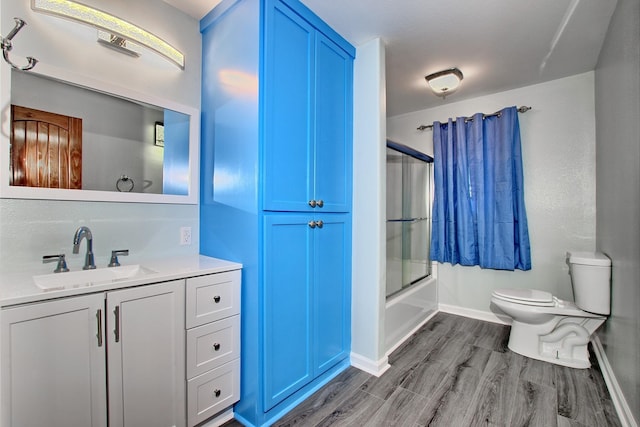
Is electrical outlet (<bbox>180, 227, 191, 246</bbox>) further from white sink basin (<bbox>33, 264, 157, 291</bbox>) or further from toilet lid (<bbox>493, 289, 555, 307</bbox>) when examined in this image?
toilet lid (<bbox>493, 289, 555, 307</bbox>)

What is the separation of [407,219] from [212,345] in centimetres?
206

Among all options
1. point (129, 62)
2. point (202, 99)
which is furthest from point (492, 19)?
point (129, 62)

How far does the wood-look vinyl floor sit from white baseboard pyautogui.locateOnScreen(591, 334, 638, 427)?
1.5 inches

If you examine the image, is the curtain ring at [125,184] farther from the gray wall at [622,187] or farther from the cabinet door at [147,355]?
the gray wall at [622,187]

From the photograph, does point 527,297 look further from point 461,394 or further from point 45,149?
point 45,149

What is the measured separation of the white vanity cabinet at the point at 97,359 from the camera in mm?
891

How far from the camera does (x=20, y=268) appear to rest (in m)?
1.21

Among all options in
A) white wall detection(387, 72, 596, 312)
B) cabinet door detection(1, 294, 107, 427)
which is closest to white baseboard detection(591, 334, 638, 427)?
white wall detection(387, 72, 596, 312)

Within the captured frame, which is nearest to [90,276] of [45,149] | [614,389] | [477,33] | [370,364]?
[45,149]

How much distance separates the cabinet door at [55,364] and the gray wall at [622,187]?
2376mm

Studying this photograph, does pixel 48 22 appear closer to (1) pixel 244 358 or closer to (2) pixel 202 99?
(2) pixel 202 99

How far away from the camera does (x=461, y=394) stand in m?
1.71

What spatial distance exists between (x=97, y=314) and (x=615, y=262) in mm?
2861

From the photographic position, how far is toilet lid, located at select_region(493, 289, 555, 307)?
2.13 metres
